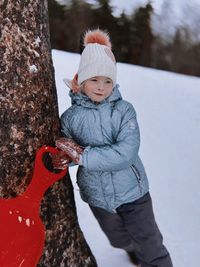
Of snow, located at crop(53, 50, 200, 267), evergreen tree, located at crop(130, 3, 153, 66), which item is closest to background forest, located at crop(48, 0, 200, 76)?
evergreen tree, located at crop(130, 3, 153, 66)

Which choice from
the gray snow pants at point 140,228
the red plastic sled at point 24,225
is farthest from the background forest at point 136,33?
the red plastic sled at point 24,225

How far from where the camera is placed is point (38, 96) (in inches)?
72.9

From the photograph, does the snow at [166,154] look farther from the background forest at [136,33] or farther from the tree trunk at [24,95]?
the background forest at [136,33]

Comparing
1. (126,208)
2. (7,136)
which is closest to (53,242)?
(126,208)

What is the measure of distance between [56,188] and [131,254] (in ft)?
2.17

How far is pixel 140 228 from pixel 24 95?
25.3 inches

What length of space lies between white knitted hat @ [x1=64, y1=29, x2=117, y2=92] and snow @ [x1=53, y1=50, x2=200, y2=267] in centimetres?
101

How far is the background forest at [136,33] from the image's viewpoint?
20.9 feet

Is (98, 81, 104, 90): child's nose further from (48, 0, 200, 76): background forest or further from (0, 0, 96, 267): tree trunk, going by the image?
(48, 0, 200, 76): background forest

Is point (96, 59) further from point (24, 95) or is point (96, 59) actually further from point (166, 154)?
point (166, 154)

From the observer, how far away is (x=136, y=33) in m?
6.49

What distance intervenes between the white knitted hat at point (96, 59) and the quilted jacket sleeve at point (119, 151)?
14 cm

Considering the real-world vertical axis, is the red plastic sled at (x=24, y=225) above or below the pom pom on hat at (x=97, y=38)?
below

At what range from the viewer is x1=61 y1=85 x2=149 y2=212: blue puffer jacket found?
5.87 feet
